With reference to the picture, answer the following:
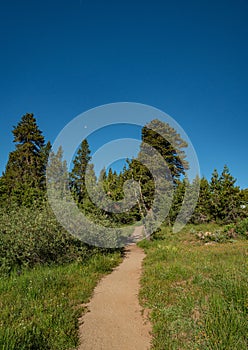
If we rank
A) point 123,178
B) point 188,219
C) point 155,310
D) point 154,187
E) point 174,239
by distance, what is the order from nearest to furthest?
point 155,310, point 174,239, point 154,187, point 123,178, point 188,219

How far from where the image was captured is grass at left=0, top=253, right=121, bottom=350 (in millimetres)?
3262

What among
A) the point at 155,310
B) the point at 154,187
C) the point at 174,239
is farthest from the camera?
the point at 154,187

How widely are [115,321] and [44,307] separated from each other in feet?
5.22

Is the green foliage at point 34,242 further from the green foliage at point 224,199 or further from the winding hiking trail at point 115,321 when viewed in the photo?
the green foliage at point 224,199

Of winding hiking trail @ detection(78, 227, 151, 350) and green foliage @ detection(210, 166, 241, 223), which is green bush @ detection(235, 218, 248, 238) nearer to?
green foliage @ detection(210, 166, 241, 223)

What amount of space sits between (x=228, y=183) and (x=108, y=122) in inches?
592

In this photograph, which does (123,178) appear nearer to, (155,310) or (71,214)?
(71,214)

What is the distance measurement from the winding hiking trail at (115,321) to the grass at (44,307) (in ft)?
0.81

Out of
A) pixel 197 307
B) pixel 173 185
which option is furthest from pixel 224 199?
pixel 197 307

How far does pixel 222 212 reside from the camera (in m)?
20.8

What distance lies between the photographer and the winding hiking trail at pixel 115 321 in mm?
3537

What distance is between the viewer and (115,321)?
4.27m

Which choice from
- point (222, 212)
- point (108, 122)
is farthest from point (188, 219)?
point (108, 122)

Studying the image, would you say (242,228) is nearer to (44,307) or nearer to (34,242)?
(34,242)
